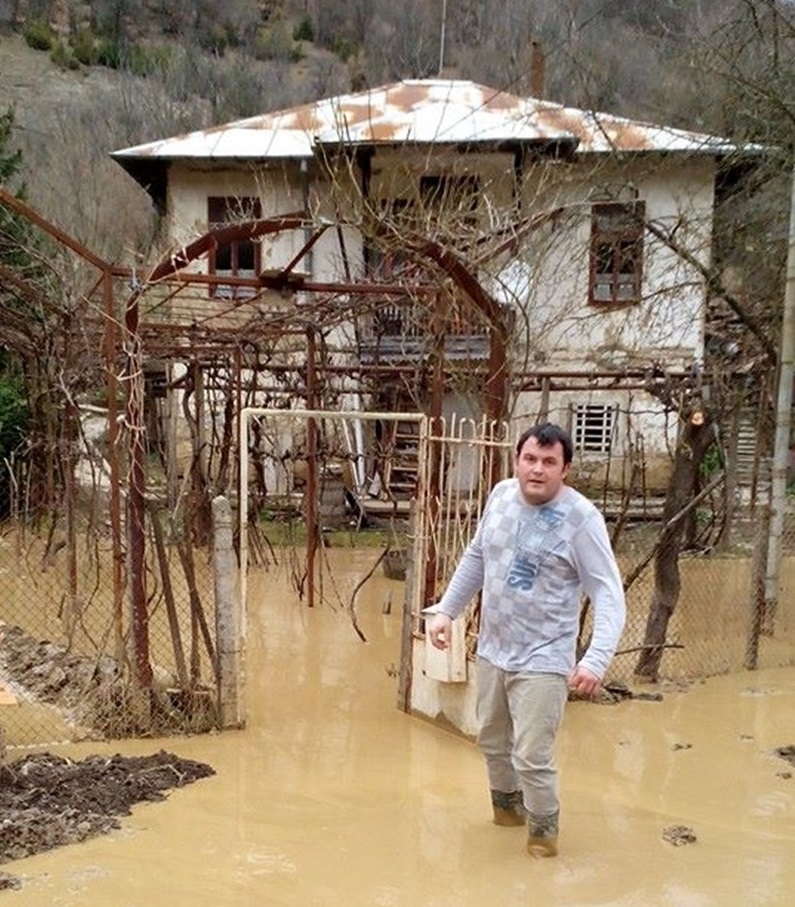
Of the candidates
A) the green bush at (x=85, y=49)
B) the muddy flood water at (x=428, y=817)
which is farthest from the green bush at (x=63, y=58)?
the muddy flood water at (x=428, y=817)

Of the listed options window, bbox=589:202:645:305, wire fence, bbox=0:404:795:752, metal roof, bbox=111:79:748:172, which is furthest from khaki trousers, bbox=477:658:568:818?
metal roof, bbox=111:79:748:172

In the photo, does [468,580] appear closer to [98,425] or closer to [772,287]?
[772,287]

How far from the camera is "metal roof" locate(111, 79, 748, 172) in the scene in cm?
1596

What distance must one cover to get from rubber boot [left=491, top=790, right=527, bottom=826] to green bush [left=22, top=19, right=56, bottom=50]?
59.0 m

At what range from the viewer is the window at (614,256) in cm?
986

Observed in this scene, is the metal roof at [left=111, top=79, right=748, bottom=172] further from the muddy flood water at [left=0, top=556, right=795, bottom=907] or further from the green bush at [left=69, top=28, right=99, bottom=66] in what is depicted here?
the green bush at [left=69, top=28, right=99, bottom=66]

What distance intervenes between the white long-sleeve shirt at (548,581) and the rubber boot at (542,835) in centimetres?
65

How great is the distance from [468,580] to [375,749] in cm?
175

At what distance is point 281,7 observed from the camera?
60.6 metres

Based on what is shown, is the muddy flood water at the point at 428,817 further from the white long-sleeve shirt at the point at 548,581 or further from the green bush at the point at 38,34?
the green bush at the point at 38,34

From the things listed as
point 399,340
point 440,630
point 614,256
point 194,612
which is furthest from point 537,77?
point 440,630

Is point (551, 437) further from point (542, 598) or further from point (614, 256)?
point (614, 256)

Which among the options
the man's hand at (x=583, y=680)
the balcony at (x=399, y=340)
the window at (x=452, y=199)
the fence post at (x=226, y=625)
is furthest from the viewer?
the balcony at (x=399, y=340)

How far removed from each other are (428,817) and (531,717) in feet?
3.43
